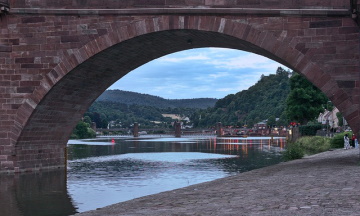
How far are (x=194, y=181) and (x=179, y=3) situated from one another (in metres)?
7.16

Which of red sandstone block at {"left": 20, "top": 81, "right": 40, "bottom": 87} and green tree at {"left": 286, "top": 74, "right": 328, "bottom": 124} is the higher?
green tree at {"left": 286, "top": 74, "right": 328, "bottom": 124}

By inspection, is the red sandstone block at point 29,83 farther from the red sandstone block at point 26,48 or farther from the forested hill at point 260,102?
the forested hill at point 260,102

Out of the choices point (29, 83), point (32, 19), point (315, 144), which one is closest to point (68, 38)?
point (32, 19)

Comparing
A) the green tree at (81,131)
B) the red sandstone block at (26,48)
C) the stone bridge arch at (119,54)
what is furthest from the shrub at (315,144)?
the green tree at (81,131)

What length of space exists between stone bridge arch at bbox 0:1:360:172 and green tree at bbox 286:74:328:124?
36162mm

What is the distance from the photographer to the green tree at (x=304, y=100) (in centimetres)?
5888

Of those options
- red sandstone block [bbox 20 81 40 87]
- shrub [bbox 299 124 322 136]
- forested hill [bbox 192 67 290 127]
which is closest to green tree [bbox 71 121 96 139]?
forested hill [bbox 192 67 290 127]

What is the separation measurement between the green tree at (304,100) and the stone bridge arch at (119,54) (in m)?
36.2

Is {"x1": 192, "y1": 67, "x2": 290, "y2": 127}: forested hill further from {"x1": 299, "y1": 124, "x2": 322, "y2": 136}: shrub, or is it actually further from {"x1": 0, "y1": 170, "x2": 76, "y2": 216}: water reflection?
{"x1": 0, "y1": 170, "x2": 76, "y2": 216}: water reflection

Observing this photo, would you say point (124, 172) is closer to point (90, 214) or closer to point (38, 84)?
point (38, 84)

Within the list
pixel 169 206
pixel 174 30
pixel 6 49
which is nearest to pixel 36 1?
pixel 6 49

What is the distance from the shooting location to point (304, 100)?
5994 cm

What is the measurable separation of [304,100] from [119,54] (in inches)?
1616

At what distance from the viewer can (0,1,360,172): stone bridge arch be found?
744 inches
